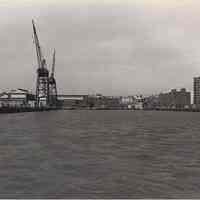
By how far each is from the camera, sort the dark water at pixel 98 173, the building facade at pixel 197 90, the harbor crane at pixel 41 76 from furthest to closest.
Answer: the building facade at pixel 197 90, the harbor crane at pixel 41 76, the dark water at pixel 98 173

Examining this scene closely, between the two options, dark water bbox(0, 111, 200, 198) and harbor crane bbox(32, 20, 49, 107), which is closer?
dark water bbox(0, 111, 200, 198)

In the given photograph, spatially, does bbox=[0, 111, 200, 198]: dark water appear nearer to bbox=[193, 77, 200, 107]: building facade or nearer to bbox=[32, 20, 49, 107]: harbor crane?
bbox=[32, 20, 49, 107]: harbor crane

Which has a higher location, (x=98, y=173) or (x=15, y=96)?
(x=15, y=96)

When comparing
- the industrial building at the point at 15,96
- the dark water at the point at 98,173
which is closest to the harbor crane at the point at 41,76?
the industrial building at the point at 15,96

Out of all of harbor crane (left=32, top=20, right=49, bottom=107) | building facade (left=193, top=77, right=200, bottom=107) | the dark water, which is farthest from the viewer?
building facade (left=193, top=77, right=200, bottom=107)

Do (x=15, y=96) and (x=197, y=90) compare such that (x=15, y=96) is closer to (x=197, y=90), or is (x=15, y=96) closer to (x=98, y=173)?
(x=197, y=90)

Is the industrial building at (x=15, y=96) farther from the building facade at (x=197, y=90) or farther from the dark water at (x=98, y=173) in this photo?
the dark water at (x=98, y=173)

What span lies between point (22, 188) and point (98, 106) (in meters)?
153

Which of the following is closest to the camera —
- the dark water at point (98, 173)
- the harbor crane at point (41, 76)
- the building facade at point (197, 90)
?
the dark water at point (98, 173)

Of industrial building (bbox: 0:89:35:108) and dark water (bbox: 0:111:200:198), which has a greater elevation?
industrial building (bbox: 0:89:35:108)

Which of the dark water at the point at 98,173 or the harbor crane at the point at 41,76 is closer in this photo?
the dark water at the point at 98,173

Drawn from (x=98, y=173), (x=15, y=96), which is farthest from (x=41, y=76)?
(x=98, y=173)

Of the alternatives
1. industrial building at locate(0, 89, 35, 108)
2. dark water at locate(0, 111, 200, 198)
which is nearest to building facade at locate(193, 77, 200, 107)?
industrial building at locate(0, 89, 35, 108)

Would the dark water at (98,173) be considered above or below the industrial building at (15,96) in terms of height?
below
